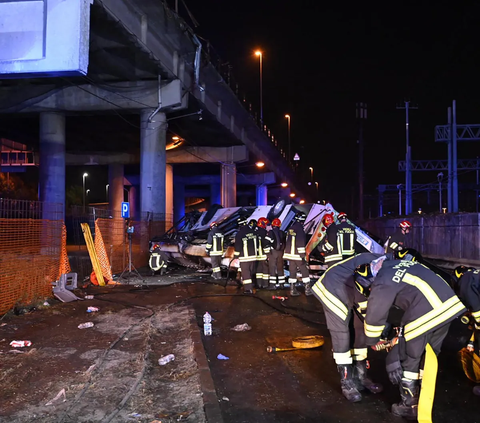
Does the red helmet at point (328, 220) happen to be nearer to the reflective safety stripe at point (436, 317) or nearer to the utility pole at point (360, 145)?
the reflective safety stripe at point (436, 317)

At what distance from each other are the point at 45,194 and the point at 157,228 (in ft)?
20.4

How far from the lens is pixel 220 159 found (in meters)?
31.9

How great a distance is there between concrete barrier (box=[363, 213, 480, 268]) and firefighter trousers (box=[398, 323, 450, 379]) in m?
12.6

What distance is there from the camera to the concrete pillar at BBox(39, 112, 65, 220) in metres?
21.0

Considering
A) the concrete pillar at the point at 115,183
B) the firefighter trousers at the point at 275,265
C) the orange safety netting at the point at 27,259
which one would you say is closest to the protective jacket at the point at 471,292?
the firefighter trousers at the point at 275,265

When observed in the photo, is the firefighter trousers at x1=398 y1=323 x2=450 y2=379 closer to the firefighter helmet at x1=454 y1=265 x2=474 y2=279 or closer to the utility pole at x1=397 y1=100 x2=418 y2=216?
the firefighter helmet at x1=454 y1=265 x2=474 y2=279

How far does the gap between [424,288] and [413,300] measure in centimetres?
14

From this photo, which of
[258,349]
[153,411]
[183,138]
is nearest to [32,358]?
[153,411]

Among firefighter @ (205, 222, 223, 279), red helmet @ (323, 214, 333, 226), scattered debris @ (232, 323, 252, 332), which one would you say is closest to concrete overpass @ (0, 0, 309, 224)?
firefighter @ (205, 222, 223, 279)

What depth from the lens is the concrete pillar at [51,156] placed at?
2097 cm

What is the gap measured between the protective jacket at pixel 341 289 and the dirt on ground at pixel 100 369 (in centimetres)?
157

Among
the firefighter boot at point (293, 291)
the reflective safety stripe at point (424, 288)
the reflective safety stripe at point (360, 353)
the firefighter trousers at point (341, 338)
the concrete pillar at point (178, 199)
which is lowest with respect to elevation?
the firefighter boot at point (293, 291)

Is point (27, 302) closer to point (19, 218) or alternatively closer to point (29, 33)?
point (19, 218)

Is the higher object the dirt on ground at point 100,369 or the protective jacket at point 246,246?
the protective jacket at point 246,246
